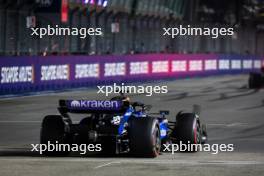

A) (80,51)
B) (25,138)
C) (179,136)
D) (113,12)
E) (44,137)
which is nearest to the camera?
(44,137)

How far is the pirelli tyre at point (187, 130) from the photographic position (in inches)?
580

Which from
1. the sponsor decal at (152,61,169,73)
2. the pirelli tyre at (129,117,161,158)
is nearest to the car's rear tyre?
the sponsor decal at (152,61,169,73)

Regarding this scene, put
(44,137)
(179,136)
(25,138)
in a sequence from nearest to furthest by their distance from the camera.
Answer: (44,137)
(179,136)
(25,138)

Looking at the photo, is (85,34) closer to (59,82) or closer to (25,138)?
(59,82)

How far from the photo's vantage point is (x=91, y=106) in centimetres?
1401

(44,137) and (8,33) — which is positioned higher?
(8,33)

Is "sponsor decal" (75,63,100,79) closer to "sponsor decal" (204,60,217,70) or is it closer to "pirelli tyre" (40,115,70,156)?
"sponsor decal" (204,60,217,70)

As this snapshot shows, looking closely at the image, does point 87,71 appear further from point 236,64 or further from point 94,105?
point 236,64

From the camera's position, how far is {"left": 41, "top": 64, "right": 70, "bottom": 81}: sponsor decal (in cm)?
3356

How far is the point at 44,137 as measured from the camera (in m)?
13.9

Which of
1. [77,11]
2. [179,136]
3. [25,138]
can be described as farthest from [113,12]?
[179,136]

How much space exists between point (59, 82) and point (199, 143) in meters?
19.9

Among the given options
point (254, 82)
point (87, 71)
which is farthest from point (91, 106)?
point (254, 82)

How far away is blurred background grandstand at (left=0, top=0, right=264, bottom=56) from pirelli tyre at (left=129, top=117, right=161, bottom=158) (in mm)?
20457
